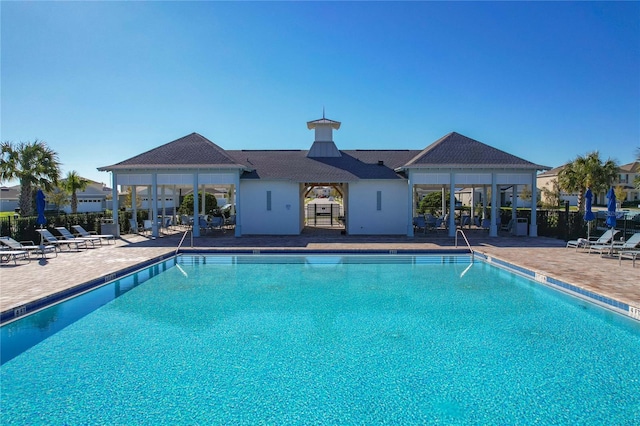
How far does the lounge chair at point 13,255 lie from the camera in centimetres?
1188

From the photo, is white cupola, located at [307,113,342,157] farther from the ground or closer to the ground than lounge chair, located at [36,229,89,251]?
farther from the ground

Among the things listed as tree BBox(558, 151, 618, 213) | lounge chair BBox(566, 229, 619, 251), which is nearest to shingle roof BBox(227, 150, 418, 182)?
lounge chair BBox(566, 229, 619, 251)

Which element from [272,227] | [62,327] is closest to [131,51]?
[272,227]

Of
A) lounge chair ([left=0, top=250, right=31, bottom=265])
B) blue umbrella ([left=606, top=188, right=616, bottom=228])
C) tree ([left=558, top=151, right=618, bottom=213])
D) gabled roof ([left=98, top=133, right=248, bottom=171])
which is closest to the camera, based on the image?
lounge chair ([left=0, top=250, right=31, bottom=265])

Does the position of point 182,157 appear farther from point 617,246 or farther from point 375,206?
point 617,246

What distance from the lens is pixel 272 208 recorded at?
64.9 feet

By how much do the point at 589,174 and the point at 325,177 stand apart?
25458mm

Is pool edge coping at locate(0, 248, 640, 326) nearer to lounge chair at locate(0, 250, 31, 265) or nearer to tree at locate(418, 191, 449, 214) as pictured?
lounge chair at locate(0, 250, 31, 265)

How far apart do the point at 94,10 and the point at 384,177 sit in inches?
553

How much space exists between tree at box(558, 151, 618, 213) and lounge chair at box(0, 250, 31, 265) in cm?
3619

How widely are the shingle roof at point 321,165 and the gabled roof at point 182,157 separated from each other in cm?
172

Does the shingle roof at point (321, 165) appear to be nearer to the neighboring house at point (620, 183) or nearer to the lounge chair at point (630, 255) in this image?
the lounge chair at point (630, 255)

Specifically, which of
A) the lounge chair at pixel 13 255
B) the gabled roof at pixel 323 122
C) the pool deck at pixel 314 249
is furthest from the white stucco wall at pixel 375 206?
the lounge chair at pixel 13 255

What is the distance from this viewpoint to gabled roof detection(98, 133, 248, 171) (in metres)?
18.2
